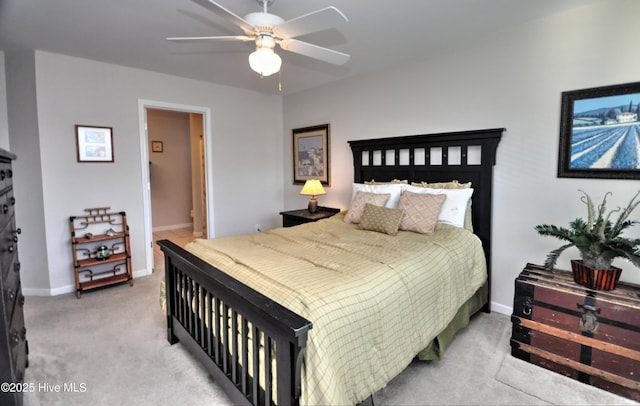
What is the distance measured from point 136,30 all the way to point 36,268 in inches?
106

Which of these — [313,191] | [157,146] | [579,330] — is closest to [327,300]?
[579,330]

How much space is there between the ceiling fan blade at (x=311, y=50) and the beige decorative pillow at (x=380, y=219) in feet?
4.37

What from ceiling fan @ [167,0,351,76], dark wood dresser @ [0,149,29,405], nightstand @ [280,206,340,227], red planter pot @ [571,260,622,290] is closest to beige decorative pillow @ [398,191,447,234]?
red planter pot @ [571,260,622,290]

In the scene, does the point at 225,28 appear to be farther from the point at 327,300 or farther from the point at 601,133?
the point at 601,133

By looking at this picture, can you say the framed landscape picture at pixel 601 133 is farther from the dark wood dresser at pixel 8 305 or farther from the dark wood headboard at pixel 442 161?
the dark wood dresser at pixel 8 305

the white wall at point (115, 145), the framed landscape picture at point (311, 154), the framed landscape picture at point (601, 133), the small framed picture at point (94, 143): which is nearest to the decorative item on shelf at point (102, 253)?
the white wall at point (115, 145)

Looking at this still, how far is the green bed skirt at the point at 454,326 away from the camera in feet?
6.91

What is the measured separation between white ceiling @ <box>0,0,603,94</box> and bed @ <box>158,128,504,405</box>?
919mm

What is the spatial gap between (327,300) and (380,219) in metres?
1.55

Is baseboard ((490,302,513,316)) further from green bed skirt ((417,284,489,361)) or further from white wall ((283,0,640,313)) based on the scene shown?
green bed skirt ((417,284,489,361))

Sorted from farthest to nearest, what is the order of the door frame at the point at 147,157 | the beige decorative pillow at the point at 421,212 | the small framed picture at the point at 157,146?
the small framed picture at the point at 157,146 → the door frame at the point at 147,157 → the beige decorative pillow at the point at 421,212

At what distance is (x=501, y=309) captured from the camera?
2916 millimetres

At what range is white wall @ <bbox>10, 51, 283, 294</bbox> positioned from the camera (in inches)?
128

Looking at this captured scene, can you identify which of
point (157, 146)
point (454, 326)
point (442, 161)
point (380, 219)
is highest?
point (157, 146)
